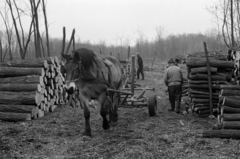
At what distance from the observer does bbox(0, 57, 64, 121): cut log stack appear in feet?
27.5

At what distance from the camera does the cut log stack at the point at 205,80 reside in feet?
27.4

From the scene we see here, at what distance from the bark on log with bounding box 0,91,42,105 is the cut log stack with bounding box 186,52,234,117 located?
5115 mm

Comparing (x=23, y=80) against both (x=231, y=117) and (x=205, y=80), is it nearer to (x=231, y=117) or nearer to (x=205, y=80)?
(x=205, y=80)

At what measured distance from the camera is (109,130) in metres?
6.95

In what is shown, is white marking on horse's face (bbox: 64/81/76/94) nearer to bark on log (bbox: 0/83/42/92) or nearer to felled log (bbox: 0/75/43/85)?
bark on log (bbox: 0/83/42/92)

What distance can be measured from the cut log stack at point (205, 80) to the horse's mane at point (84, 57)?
386 cm

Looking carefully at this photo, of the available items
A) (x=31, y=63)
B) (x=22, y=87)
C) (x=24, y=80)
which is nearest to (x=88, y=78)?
(x=22, y=87)

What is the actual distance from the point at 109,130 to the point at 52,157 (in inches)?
86.5

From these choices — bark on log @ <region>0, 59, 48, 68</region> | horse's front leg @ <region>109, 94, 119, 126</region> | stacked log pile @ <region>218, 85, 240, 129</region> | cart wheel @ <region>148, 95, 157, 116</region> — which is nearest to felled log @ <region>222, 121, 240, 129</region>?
stacked log pile @ <region>218, 85, 240, 129</region>

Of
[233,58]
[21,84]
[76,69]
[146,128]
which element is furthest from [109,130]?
[233,58]

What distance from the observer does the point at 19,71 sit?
9258 mm

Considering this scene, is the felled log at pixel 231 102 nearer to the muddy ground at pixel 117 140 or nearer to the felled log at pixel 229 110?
the felled log at pixel 229 110

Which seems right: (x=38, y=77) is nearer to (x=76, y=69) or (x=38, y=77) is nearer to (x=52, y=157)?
(x=76, y=69)

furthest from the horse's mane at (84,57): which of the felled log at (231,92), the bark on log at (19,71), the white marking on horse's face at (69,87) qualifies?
the bark on log at (19,71)
